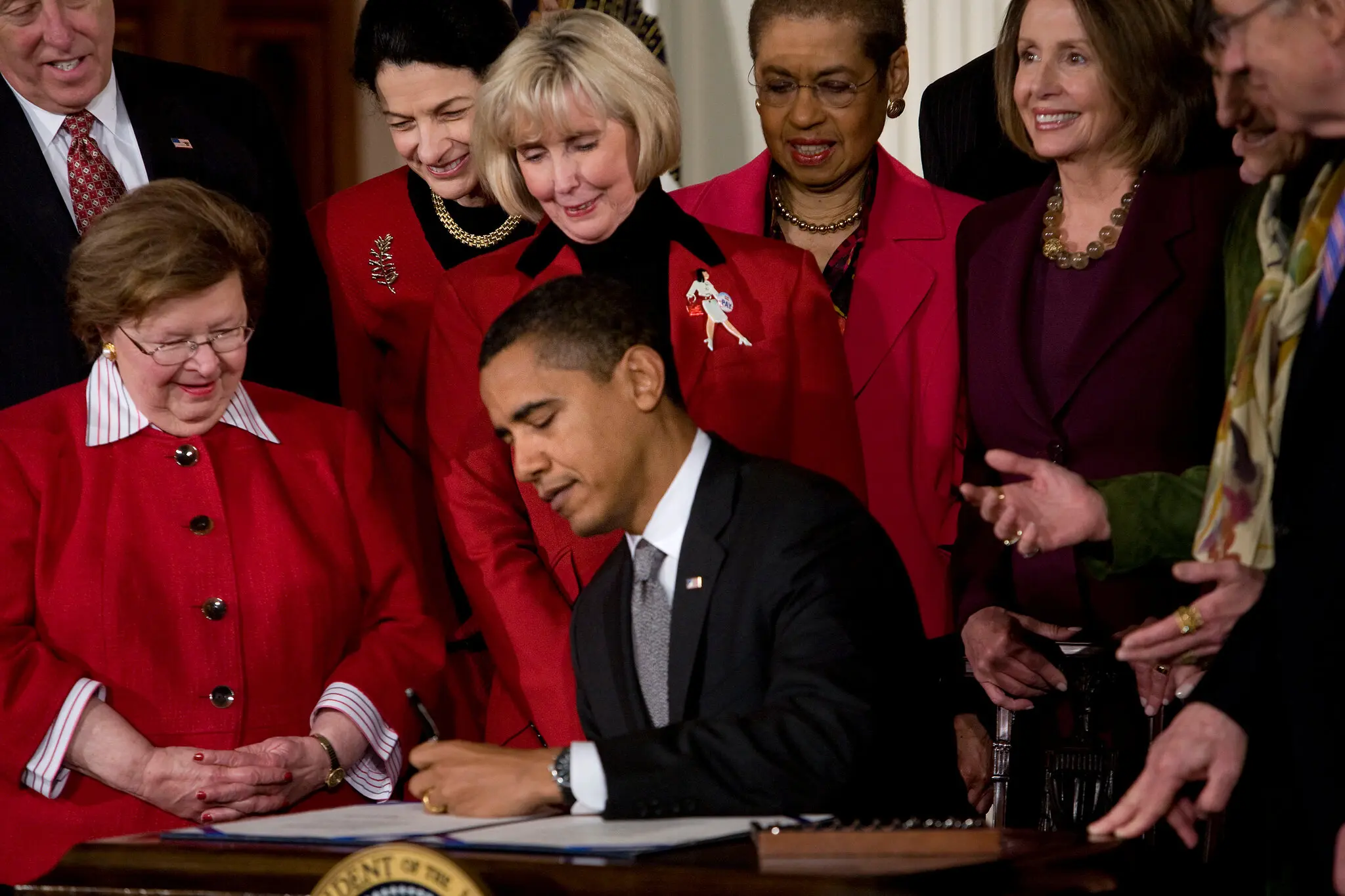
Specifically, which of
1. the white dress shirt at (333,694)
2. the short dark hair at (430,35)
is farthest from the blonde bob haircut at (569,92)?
the white dress shirt at (333,694)

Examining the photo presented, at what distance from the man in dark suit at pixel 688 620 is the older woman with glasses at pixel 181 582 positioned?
0.61 metres

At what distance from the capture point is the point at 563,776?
7.41ft

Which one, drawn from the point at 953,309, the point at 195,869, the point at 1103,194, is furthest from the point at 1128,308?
the point at 195,869

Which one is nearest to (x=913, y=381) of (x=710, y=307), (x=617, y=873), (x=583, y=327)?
(x=710, y=307)

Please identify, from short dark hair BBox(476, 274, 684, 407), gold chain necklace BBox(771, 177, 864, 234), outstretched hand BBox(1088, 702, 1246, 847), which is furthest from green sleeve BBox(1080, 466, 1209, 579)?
gold chain necklace BBox(771, 177, 864, 234)

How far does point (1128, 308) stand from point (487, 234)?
1341mm

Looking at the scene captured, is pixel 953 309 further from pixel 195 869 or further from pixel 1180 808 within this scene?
pixel 195 869

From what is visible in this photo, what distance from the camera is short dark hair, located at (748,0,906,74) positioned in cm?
364

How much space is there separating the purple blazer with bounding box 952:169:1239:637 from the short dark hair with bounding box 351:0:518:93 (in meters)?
1.17

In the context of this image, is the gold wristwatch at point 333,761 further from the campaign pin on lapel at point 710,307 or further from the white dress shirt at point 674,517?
the campaign pin on lapel at point 710,307

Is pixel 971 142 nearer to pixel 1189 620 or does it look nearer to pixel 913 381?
pixel 913 381

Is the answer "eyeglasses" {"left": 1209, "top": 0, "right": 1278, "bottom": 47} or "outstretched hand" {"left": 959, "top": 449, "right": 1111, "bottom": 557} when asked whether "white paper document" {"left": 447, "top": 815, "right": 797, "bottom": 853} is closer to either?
"outstretched hand" {"left": 959, "top": 449, "right": 1111, "bottom": 557}

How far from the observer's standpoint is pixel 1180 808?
2350 mm

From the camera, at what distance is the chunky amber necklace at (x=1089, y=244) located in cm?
313
